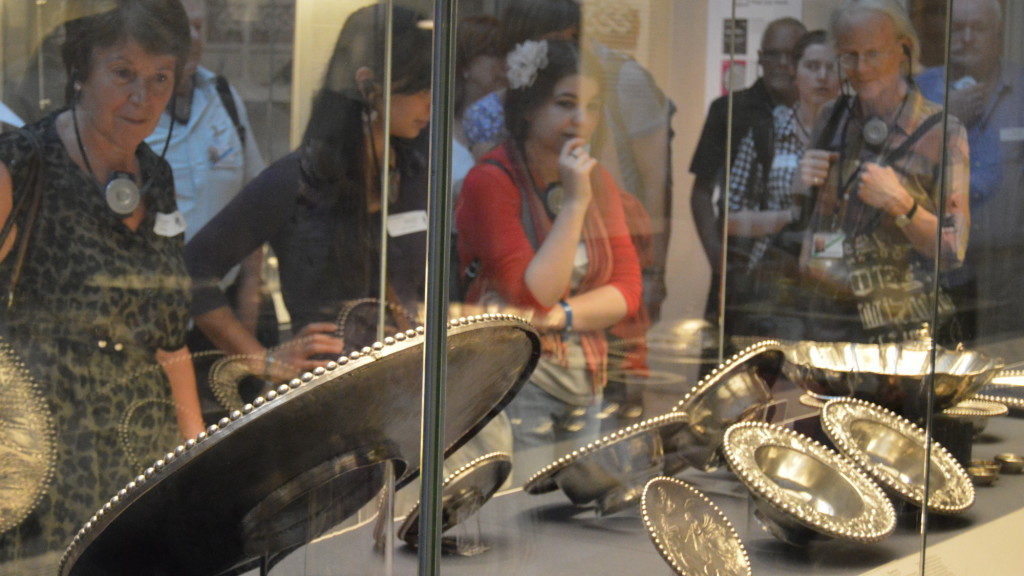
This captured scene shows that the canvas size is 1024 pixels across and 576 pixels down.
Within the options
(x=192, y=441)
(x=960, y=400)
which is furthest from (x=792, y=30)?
(x=192, y=441)

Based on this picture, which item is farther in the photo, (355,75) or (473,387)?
(473,387)

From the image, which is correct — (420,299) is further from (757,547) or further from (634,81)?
(757,547)

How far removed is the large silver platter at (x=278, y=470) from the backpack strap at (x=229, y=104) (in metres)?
0.20

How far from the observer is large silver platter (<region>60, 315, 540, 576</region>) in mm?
890

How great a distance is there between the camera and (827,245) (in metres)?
1.52

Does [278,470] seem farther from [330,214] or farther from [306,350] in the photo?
[330,214]

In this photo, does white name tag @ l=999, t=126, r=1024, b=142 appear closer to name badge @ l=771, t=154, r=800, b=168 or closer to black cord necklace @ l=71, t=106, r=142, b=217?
name badge @ l=771, t=154, r=800, b=168

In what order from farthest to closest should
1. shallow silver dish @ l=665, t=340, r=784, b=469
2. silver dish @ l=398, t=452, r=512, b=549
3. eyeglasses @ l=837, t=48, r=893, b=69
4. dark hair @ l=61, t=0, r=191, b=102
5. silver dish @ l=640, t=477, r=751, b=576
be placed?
eyeglasses @ l=837, t=48, r=893, b=69
shallow silver dish @ l=665, t=340, r=784, b=469
silver dish @ l=640, t=477, r=751, b=576
silver dish @ l=398, t=452, r=512, b=549
dark hair @ l=61, t=0, r=191, b=102

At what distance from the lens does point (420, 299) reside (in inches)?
39.3

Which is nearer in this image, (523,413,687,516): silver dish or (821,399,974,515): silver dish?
(523,413,687,516): silver dish

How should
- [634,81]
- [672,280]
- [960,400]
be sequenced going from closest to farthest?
[634,81]
[672,280]
[960,400]

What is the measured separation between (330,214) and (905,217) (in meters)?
0.93

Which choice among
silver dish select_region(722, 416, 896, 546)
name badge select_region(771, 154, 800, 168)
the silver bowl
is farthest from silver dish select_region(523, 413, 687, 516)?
name badge select_region(771, 154, 800, 168)

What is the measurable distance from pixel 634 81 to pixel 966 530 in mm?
818
